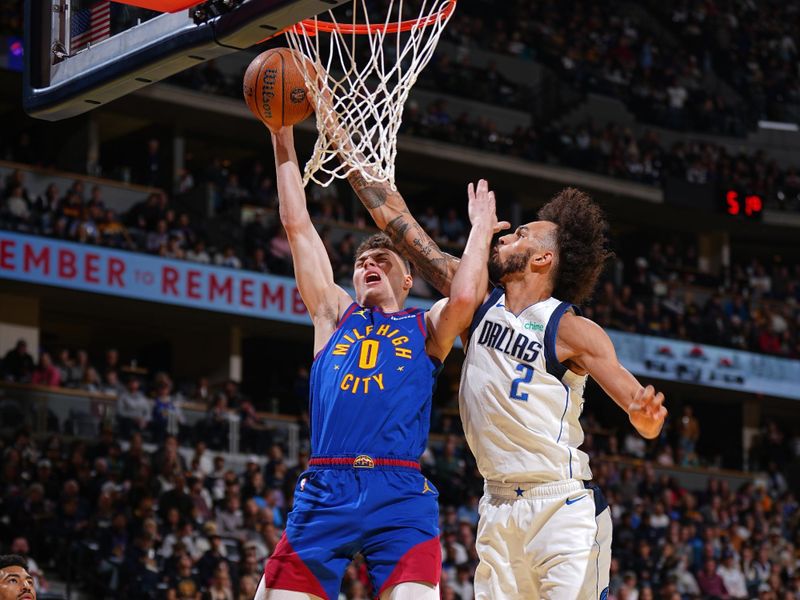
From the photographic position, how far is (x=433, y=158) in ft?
74.9

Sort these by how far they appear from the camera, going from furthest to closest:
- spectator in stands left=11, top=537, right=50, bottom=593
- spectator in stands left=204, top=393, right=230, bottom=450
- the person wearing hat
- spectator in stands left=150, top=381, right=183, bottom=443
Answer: the person wearing hat, spectator in stands left=204, top=393, right=230, bottom=450, spectator in stands left=150, top=381, right=183, bottom=443, spectator in stands left=11, top=537, right=50, bottom=593

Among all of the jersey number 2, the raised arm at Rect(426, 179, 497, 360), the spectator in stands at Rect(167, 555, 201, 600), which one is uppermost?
the raised arm at Rect(426, 179, 497, 360)

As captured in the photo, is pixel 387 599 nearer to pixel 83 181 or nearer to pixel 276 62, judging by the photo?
pixel 276 62

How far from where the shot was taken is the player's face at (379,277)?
213 inches

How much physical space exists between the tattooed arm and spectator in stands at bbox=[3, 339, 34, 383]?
1110 centimetres

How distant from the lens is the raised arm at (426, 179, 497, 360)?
16.6ft

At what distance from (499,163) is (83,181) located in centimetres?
771

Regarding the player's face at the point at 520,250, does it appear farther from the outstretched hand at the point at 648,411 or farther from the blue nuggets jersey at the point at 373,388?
the outstretched hand at the point at 648,411

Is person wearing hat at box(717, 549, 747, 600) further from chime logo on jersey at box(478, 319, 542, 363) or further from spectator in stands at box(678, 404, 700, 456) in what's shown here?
chime logo on jersey at box(478, 319, 542, 363)

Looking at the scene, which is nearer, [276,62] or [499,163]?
[276,62]

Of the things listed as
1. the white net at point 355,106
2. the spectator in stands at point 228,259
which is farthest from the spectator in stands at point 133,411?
the white net at point 355,106

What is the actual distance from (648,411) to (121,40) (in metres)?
2.83

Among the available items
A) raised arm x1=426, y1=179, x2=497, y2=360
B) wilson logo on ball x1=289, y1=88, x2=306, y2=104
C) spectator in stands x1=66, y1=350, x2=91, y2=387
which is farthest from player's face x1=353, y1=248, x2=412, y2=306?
spectator in stands x1=66, y1=350, x2=91, y2=387

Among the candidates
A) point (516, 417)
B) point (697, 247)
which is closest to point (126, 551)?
point (516, 417)
